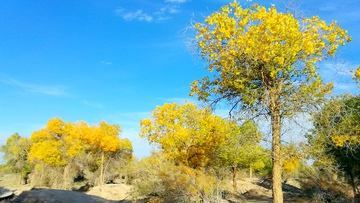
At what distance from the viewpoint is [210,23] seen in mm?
8555

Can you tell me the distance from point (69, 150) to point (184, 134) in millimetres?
22050

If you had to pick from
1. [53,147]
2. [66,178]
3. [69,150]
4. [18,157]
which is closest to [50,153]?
[53,147]

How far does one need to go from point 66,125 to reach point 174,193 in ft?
112

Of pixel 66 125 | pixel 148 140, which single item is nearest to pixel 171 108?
pixel 148 140

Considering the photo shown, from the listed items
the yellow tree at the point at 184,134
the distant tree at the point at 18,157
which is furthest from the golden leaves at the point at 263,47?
the distant tree at the point at 18,157

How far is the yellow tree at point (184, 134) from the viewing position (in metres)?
23.5

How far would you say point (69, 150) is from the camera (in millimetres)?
39812

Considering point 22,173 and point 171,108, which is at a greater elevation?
point 171,108

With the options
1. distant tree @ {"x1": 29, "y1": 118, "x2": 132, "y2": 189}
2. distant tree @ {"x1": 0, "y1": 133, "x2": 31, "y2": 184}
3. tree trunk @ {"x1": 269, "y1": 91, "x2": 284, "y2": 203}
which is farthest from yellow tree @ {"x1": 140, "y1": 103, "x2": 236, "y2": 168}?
distant tree @ {"x1": 0, "y1": 133, "x2": 31, "y2": 184}

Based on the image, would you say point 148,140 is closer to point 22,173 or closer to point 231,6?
point 231,6

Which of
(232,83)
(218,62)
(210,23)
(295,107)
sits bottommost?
(295,107)

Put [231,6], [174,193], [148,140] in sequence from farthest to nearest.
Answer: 1. [148,140]
2. [174,193]
3. [231,6]

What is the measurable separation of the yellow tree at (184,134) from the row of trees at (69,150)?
1917cm

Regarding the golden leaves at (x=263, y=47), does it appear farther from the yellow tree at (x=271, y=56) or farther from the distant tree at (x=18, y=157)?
the distant tree at (x=18, y=157)
